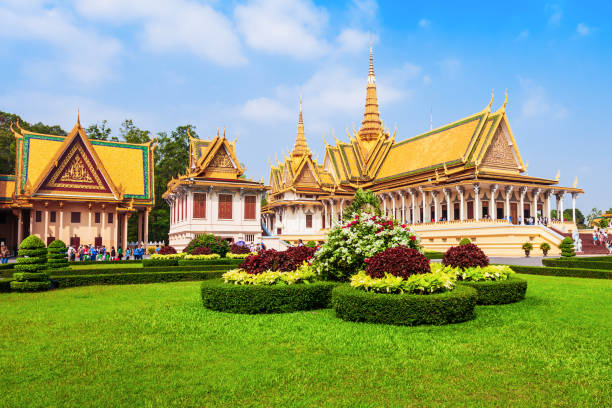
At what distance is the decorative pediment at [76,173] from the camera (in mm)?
33438

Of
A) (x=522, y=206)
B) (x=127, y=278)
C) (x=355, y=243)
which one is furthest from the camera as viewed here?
(x=522, y=206)

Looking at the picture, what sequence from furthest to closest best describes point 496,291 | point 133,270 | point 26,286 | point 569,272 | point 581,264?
point 581,264 → point 133,270 → point 569,272 → point 26,286 → point 496,291

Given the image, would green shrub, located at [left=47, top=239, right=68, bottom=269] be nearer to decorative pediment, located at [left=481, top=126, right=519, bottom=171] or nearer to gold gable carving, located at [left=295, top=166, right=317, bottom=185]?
decorative pediment, located at [left=481, top=126, right=519, bottom=171]

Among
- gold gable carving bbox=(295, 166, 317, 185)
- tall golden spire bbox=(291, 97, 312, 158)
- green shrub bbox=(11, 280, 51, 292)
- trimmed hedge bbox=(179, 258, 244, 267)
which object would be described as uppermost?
tall golden spire bbox=(291, 97, 312, 158)

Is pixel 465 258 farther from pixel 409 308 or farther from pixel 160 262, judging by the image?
pixel 160 262

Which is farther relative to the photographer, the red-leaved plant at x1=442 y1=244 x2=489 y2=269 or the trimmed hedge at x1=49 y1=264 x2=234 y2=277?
the trimmed hedge at x1=49 y1=264 x2=234 y2=277

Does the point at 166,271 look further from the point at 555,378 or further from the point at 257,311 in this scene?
the point at 555,378

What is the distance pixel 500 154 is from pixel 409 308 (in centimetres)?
3586

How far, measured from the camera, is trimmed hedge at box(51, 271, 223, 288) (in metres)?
15.5

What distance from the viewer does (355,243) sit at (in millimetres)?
10859

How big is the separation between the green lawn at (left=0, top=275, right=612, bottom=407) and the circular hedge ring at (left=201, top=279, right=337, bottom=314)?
0.37 meters

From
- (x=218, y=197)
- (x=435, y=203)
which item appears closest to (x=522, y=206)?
(x=435, y=203)

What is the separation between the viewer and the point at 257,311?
31.5 feet

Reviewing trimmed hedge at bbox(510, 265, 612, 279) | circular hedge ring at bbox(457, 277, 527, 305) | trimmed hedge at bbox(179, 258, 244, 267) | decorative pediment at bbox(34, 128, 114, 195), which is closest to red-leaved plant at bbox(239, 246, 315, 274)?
circular hedge ring at bbox(457, 277, 527, 305)
